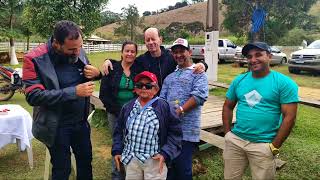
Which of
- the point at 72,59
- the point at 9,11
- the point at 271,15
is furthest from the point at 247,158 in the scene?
the point at 271,15

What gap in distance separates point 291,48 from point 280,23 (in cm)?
229

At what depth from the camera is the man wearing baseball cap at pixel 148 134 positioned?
2.76 m

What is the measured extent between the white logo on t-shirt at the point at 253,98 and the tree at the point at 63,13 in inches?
688

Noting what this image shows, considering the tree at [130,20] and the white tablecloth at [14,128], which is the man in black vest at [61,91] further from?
the tree at [130,20]

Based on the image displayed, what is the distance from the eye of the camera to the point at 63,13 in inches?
773

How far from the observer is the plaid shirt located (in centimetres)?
275

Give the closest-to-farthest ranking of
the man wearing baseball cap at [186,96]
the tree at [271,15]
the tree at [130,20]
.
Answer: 1. the man wearing baseball cap at [186,96]
2. the tree at [271,15]
3. the tree at [130,20]

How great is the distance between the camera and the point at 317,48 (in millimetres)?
14898

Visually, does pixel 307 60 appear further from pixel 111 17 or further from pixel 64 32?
pixel 111 17

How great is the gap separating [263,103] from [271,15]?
90.4 feet

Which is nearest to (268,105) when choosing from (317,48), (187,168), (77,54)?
(187,168)

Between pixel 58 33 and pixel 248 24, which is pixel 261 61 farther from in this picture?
pixel 248 24

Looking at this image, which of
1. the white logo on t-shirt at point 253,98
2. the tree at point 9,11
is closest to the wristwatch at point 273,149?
the white logo on t-shirt at point 253,98

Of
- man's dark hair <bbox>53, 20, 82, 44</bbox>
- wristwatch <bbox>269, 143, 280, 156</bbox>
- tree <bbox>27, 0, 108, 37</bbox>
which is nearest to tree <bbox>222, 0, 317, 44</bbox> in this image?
tree <bbox>27, 0, 108, 37</bbox>
